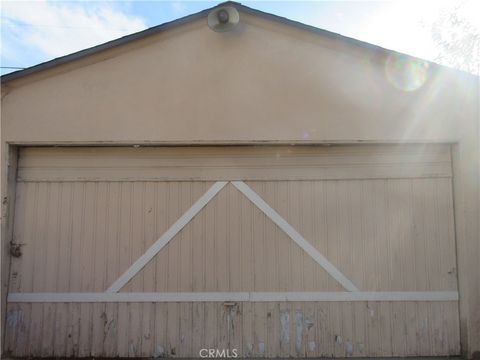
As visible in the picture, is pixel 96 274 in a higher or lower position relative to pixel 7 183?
lower

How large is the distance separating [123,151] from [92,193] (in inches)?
26.0

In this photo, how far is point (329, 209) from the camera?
5512mm

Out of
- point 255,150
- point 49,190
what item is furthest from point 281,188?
point 49,190

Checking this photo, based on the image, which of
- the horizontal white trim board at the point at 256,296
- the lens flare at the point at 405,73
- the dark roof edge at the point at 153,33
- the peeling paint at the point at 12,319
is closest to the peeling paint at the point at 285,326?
the horizontal white trim board at the point at 256,296

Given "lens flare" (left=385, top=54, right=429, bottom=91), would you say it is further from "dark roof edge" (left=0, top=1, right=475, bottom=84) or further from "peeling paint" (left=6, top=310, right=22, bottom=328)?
"peeling paint" (left=6, top=310, right=22, bottom=328)

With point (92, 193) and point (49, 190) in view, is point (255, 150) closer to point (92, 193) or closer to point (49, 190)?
point (92, 193)

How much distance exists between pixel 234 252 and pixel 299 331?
1.24 metres

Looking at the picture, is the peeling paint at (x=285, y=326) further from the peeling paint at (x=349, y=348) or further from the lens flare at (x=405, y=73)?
the lens flare at (x=405, y=73)

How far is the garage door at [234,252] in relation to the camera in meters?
5.32

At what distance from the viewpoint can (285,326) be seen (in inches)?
210

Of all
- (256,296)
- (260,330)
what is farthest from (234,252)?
(260,330)

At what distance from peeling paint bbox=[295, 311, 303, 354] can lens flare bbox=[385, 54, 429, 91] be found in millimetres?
3056

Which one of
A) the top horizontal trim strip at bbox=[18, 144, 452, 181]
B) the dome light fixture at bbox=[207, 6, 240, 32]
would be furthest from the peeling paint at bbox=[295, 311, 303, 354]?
the dome light fixture at bbox=[207, 6, 240, 32]

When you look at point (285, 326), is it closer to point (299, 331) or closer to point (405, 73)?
point (299, 331)
